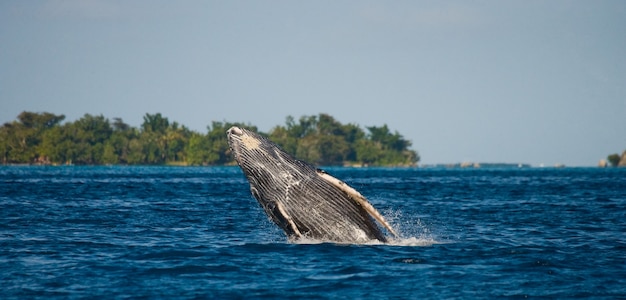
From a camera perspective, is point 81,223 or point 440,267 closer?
point 440,267

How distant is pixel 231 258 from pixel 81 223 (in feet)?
27.8

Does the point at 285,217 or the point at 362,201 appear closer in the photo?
the point at 362,201

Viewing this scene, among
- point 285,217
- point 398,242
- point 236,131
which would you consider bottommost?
point 398,242

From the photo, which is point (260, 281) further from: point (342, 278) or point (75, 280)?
point (75, 280)

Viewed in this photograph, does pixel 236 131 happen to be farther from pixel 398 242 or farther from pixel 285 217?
pixel 398 242

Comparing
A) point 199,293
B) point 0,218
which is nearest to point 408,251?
point 199,293

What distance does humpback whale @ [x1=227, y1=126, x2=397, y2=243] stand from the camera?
1377 cm

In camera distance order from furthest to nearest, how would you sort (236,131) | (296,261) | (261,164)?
(236,131) < (261,164) < (296,261)

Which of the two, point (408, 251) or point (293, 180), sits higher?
point (293, 180)

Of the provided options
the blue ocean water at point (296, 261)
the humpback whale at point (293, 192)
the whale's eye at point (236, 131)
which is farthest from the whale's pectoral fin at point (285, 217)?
the whale's eye at point (236, 131)

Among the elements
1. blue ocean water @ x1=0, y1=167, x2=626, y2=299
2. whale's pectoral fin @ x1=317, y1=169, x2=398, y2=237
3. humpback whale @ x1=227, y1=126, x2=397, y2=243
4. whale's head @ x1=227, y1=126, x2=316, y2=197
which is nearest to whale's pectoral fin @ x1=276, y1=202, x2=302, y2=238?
humpback whale @ x1=227, y1=126, x2=397, y2=243

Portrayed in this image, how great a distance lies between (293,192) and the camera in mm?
13766

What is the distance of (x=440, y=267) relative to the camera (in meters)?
13.2

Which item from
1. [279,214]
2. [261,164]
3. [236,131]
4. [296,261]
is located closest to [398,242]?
[296,261]
